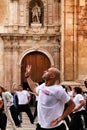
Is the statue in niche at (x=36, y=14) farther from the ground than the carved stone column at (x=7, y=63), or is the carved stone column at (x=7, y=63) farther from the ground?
the statue in niche at (x=36, y=14)

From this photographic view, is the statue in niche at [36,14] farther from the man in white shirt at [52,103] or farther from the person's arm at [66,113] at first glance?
the person's arm at [66,113]

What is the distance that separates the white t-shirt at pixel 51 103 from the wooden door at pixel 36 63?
69.3 feet

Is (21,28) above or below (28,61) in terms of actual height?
above

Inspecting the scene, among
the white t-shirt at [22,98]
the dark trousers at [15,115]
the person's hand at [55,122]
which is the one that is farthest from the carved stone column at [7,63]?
the person's hand at [55,122]

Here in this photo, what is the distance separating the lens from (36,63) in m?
27.9

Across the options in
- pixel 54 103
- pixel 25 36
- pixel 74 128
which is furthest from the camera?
pixel 25 36

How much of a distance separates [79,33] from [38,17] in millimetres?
4528

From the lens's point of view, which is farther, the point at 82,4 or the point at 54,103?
the point at 82,4

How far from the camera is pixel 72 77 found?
24391mm

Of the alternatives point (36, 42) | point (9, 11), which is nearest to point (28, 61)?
point (36, 42)

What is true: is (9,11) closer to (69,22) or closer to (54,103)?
(69,22)

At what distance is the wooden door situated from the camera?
27812 millimetres

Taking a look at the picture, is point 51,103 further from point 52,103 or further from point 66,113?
point 66,113

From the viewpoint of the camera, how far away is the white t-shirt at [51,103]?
659 cm
